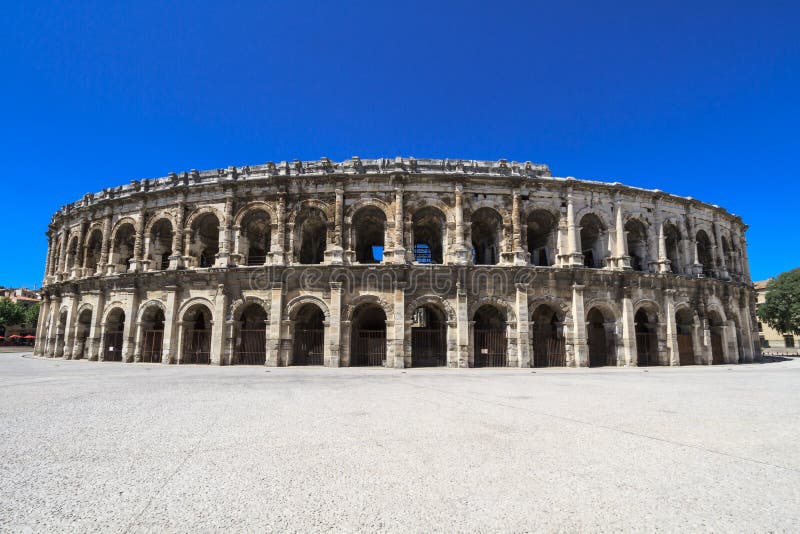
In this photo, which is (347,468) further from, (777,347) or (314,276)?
(777,347)

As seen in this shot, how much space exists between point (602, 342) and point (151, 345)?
22.8 m

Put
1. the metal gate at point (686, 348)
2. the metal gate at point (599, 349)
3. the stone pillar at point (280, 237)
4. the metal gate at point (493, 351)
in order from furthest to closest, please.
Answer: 1. the metal gate at point (686, 348)
2. the metal gate at point (599, 349)
3. the stone pillar at point (280, 237)
4. the metal gate at point (493, 351)

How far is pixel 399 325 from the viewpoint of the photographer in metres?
16.5

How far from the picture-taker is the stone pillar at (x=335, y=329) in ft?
53.5

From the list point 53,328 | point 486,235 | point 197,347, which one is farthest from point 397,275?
point 53,328

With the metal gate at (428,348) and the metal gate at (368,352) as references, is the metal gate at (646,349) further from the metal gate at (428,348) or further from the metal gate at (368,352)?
the metal gate at (368,352)

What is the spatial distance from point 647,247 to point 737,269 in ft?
28.4

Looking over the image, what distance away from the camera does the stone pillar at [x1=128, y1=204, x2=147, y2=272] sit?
19344 millimetres

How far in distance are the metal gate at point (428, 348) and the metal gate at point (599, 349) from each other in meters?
7.18

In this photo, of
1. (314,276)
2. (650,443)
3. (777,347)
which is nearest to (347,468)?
(650,443)

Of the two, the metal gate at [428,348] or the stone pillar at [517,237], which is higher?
the stone pillar at [517,237]

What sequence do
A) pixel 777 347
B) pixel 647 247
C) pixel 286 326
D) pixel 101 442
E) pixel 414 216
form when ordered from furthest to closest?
pixel 777 347 < pixel 647 247 < pixel 414 216 < pixel 286 326 < pixel 101 442

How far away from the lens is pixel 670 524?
2.58 metres

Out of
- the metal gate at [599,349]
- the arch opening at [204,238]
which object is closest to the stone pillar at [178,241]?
the arch opening at [204,238]
